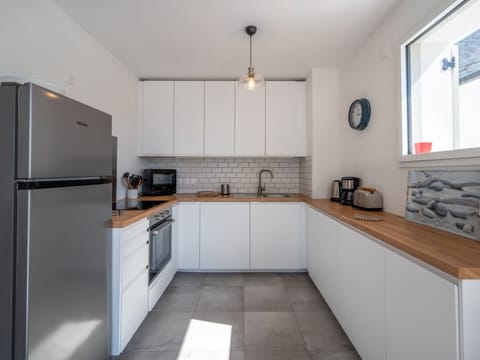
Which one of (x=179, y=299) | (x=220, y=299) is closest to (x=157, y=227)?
(x=179, y=299)

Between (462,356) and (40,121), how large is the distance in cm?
177

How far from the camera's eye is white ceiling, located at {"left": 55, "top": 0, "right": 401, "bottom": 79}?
181 centimetres

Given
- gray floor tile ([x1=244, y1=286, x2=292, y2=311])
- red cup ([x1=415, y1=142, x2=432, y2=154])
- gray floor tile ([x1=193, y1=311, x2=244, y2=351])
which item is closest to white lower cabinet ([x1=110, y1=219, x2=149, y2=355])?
gray floor tile ([x1=193, y1=311, x2=244, y2=351])

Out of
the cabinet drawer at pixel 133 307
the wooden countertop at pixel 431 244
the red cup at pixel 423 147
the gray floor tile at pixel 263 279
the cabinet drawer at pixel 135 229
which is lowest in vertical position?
the gray floor tile at pixel 263 279

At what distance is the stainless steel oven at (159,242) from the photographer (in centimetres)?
212

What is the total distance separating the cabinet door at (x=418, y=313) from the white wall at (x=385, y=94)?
85 cm

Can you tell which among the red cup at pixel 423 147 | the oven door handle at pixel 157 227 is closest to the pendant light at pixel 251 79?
the red cup at pixel 423 147

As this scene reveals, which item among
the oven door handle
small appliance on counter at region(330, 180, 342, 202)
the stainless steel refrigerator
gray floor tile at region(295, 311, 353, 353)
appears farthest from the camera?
small appliance on counter at region(330, 180, 342, 202)

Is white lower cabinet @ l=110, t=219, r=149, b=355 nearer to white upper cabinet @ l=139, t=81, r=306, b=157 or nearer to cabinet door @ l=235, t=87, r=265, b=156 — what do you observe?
white upper cabinet @ l=139, t=81, r=306, b=157

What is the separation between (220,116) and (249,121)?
15.2 inches

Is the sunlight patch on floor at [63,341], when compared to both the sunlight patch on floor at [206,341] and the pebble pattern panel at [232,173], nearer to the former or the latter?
the sunlight patch on floor at [206,341]

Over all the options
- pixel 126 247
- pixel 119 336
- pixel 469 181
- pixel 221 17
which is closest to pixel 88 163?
pixel 126 247

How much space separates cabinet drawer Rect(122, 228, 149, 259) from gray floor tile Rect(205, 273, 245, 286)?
111cm

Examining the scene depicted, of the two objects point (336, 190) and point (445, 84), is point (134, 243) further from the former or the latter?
point (445, 84)
